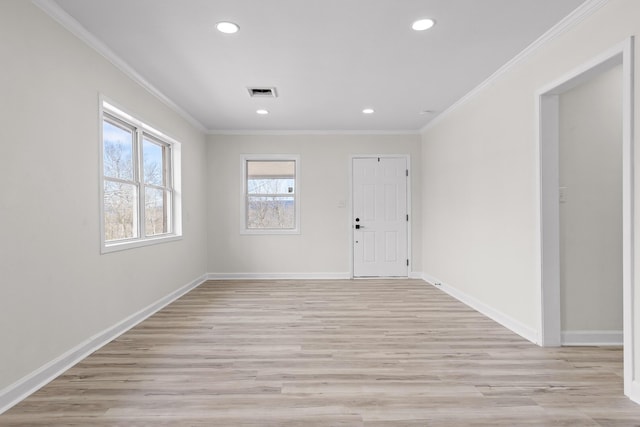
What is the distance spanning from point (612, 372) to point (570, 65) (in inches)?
88.0

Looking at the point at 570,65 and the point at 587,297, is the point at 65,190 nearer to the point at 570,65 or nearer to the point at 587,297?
the point at 570,65

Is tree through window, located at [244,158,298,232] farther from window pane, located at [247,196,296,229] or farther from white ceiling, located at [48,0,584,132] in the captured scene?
white ceiling, located at [48,0,584,132]

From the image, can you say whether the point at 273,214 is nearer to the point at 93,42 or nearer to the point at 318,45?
the point at 318,45

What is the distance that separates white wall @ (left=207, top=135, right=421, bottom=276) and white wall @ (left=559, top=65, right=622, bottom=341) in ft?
10.5

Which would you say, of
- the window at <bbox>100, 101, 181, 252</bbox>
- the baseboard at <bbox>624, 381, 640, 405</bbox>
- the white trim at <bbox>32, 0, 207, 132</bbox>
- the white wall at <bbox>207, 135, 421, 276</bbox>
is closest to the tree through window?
the white wall at <bbox>207, 135, 421, 276</bbox>

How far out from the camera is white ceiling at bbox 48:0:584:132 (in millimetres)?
2459

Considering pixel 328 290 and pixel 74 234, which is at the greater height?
→ pixel 74 234

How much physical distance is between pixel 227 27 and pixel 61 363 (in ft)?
8.92

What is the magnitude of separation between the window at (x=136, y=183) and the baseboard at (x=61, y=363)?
2.41 feet

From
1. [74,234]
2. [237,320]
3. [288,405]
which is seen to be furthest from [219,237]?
[288,405]

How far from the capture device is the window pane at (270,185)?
618 centimetres

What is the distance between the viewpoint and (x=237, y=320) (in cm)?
376

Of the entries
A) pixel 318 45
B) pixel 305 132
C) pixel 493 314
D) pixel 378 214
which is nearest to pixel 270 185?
pixel 305 132

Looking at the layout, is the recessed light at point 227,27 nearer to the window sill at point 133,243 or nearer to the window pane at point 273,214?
the window sill at point 133,243
